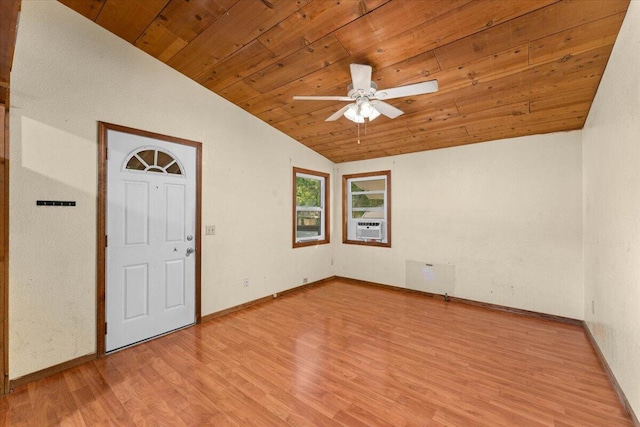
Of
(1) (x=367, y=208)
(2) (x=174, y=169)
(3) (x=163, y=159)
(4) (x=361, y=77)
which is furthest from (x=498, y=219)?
(3) (x=163, y=159)

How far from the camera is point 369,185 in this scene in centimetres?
542

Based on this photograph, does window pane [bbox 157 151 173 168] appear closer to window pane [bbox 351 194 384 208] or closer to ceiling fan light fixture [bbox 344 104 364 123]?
ceiling fan light fixture [bbox 344 104 364 123]

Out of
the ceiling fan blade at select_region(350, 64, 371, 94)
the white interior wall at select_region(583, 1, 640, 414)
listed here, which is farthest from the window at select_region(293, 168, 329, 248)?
the white interior wall at select_region(583, 1, 640, 414)

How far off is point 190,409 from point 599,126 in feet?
13.7

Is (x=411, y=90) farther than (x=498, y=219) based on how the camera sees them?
No

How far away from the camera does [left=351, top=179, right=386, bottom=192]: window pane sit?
5258 mm

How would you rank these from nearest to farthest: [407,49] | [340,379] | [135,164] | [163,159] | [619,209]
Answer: [619,209], [340,379], [407,49], [135,164], [163,159]

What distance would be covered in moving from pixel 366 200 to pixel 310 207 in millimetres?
1119

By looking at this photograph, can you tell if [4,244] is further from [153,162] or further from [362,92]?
[362,92]

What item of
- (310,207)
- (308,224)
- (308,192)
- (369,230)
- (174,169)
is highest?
(174,169)

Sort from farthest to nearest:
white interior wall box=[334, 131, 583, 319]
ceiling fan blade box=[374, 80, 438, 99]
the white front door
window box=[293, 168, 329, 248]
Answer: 1. window box=[293, 168, 329, 248]
2. white interior wall box=[334, 131, 583, 319]
3. the white front door
4. ceiling fan blade box=[374, 80, 438, 99]

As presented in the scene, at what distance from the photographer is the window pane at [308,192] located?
16.5 feet

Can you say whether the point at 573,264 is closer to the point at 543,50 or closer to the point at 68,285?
the point at 543,50

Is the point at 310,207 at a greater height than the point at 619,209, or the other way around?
the point at 310,207
